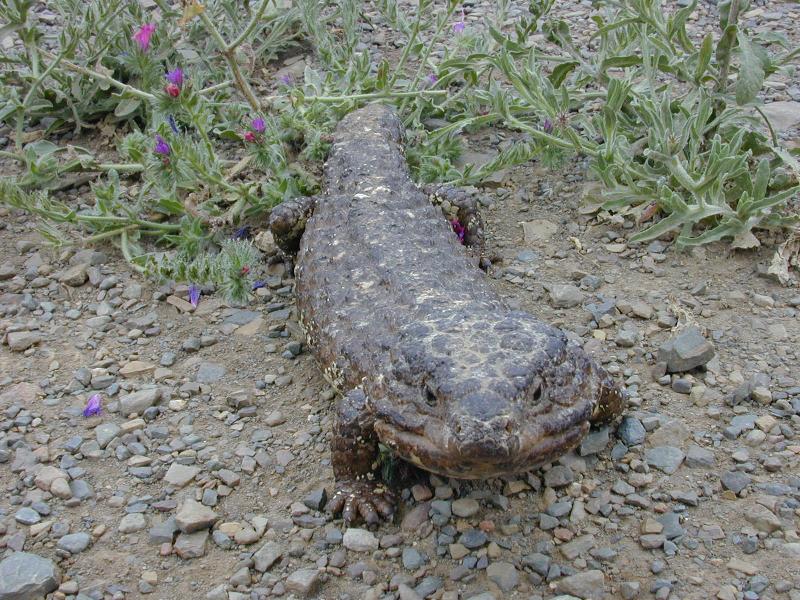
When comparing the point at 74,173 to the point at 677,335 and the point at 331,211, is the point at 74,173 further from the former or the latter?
the point at 677,335

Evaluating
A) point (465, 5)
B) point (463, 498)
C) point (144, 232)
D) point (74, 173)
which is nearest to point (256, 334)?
point (144, 232)

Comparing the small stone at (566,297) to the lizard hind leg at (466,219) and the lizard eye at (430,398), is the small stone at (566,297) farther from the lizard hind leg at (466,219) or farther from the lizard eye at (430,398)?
the lizard eye at (430,398)

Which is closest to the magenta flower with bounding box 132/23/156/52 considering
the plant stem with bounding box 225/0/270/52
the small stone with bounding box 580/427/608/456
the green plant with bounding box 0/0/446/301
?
the green plant with bounding box 0/0/446/301

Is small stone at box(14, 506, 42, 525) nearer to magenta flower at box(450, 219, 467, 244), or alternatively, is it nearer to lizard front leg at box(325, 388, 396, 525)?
lizard front leg at box(325, 388, 396, 525)

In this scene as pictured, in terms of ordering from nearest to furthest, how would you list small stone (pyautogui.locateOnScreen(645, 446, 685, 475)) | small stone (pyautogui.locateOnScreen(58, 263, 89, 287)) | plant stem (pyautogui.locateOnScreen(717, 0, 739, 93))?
small stone (pyautogui.locateOnScreen(645, 446, 685, 475)) < plant stem (pyautogui.locateOnScreen(717, 0, 739, 93)) < small stone (pyautogui.locateOnScreen(58, 263, 89, 287))

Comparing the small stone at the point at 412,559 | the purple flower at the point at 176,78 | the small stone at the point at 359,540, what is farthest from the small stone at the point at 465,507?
the purple flower at the point at 176,78

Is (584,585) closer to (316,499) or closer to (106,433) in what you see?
(316,499)
